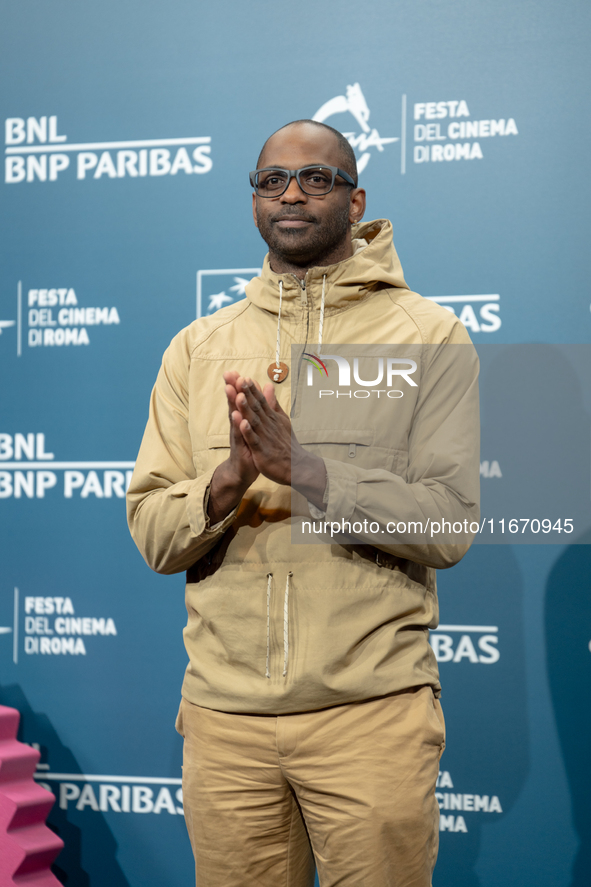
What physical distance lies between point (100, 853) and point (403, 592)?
148 centimetres

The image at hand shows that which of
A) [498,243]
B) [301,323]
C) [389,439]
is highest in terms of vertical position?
[498,243]

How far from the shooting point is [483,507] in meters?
2.05

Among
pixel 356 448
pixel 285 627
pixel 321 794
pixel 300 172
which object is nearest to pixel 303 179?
pixel 300 172

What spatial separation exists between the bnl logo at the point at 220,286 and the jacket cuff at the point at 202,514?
39.2 inches

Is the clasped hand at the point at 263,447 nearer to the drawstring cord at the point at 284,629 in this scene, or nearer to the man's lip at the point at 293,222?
the drawstring cord at the point at 284,629

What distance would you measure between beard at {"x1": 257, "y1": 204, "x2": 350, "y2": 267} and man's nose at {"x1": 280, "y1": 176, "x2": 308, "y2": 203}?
0.5 inches

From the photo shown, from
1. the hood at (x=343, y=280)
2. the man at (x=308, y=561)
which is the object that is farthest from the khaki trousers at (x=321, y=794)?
the hood at (x=343, y=280)

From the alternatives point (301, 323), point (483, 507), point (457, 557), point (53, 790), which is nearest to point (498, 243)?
point (483, 507)

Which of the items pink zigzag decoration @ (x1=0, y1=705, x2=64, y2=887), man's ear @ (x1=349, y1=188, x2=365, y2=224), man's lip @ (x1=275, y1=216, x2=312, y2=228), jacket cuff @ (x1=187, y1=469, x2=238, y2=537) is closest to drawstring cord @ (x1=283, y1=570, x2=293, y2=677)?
jacket cuff @ (x1=187, y1=469, x2=238, y2=537)

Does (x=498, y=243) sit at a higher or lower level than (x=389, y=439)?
higher

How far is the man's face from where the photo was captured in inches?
56.7

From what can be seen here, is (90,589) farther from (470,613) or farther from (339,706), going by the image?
(339,706)

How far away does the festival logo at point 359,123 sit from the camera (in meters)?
2.13

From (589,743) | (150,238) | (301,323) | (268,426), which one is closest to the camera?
(268,426)
